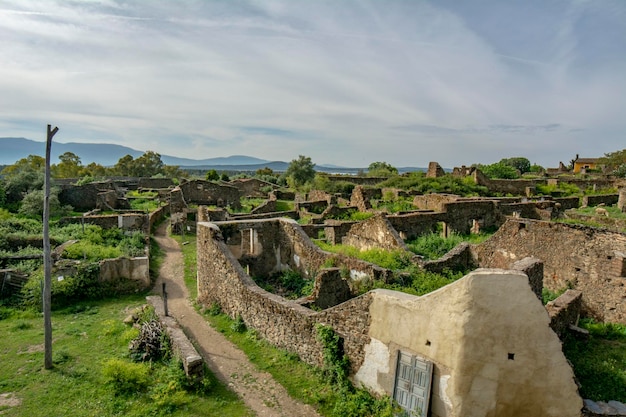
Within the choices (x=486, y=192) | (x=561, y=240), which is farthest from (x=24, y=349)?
(x=486, y=192)

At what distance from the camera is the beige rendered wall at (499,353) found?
6.20 metres

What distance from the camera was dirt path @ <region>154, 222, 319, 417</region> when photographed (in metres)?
8.38

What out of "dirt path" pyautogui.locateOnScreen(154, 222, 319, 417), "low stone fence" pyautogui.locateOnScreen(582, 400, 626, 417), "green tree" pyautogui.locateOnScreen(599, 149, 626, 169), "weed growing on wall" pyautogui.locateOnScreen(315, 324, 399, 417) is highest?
"green tree" pyautogui.locateOnScreen(599, 149, 626, 169)

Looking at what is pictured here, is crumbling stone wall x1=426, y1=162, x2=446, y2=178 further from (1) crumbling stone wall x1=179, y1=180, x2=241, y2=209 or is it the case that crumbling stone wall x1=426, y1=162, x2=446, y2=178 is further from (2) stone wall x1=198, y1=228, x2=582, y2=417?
(2) stone wall x1=198, y1=228, x2=582, y2=417

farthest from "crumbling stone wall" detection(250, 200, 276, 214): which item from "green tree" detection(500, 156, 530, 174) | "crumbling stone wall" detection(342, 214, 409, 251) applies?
"green tree" detection(500, 156, 530, 174)

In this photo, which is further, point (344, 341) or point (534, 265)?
point (534, 265)

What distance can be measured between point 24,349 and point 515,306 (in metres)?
13.4

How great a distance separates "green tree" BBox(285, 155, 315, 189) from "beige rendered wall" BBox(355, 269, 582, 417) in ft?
151

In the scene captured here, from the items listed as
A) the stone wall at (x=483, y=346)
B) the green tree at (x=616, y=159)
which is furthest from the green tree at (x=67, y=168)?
the green tree at (x=616, y=159)

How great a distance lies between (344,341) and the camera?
28.2 feet

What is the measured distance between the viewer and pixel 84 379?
975cm

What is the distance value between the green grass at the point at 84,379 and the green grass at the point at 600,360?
7.42m

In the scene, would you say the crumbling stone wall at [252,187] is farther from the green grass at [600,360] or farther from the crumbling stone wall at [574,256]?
the green grass at [600,360]

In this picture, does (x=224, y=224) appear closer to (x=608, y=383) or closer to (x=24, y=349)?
(x=24, y=349)
